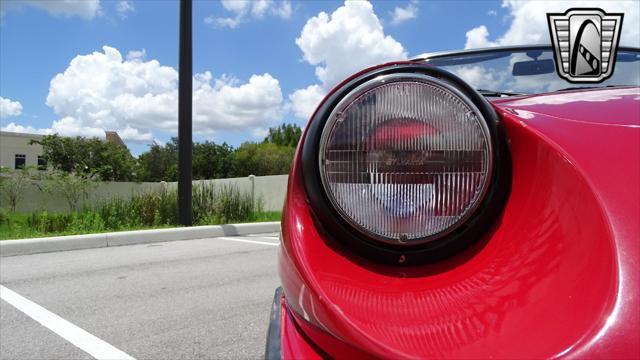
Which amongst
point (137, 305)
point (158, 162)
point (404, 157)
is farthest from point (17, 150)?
point (404, 157)

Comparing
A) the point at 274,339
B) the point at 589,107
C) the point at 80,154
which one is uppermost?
the point at 80,154

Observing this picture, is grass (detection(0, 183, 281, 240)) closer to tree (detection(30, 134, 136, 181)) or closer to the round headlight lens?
the round headlight lens

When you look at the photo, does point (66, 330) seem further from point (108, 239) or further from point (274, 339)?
point (108, 239)

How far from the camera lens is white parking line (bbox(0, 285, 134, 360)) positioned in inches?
108

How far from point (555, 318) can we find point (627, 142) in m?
0.38

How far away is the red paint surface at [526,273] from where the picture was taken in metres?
0.73

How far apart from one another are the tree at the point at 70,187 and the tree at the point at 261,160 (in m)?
33.3

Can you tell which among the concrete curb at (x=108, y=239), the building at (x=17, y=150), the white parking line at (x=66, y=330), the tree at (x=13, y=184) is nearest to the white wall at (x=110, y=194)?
the tree at (x=13, y=184)

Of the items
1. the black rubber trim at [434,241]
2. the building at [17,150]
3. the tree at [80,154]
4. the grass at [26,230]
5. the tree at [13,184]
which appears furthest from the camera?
the building at [17,150]

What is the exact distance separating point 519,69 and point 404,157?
5.92ft

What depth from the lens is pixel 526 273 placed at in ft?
2.69

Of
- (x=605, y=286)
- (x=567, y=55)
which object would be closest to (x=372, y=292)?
(x=605, y=286)

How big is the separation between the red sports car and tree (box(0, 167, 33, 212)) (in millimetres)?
15612

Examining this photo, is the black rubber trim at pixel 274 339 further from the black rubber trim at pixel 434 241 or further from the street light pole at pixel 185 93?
the street light pole at pixel 185 93
